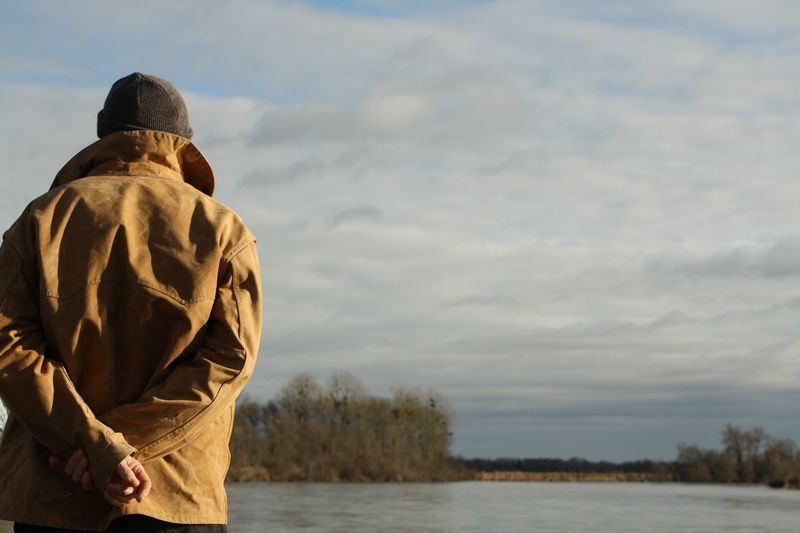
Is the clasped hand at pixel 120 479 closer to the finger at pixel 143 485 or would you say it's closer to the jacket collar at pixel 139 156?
the finger at pixel 143 485

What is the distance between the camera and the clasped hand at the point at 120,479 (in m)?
2.24

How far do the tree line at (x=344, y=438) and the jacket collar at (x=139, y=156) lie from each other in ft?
205

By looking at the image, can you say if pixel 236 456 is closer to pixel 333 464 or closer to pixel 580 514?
pixel 333 464

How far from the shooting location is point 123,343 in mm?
2379

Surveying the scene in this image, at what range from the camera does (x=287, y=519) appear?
23094mm

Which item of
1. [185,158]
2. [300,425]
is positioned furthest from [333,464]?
[185,158]

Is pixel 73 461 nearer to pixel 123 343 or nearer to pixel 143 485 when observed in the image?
pixel 143 485

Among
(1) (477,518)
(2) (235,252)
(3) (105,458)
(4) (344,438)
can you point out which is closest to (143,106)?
(2) (235,252)

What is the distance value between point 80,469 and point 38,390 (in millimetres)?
196

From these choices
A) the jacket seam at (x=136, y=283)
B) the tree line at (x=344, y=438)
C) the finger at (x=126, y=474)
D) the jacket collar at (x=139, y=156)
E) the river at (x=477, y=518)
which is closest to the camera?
the finger at (x=126, y=474)

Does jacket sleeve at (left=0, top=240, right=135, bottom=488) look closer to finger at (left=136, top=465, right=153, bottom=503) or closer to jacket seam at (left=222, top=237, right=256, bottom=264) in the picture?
finger at (left=136, top=465, right=153, bottom=503)

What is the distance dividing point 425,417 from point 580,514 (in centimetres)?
4223

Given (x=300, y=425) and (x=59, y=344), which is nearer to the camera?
(x=59, y=344)

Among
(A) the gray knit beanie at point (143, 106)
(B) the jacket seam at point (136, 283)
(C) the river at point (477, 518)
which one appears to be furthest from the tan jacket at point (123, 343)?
(C) the river at point (477, 518)
